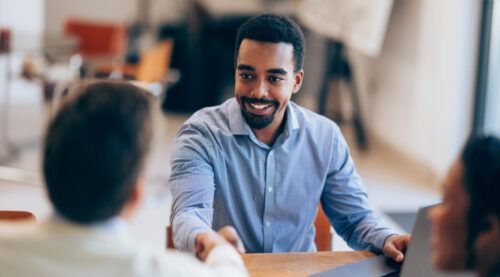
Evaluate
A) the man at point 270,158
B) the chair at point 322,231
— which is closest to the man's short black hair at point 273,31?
the man at point 270,158

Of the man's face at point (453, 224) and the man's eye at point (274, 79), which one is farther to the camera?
the man's eye at point (274, 79)

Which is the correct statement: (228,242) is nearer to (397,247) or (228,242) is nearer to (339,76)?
(397,247)

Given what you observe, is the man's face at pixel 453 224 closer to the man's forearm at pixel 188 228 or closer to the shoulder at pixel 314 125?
the man's forearm at pixel 188 228

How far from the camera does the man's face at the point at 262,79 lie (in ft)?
6.07

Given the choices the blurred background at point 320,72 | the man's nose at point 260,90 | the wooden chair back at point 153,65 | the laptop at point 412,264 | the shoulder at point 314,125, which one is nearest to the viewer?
the laptop at point 412,264

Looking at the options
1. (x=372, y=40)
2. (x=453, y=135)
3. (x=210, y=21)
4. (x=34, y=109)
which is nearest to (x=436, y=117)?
(x=453, y=135)

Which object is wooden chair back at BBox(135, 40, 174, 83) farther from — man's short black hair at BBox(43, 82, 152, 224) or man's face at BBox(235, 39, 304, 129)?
man's short black hair at BBox(43, 82, 152, 224)

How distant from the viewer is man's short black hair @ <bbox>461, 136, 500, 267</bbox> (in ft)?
3.28

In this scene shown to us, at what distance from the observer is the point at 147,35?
7.14 m

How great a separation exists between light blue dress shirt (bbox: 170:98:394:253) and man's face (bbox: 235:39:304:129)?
44 millimetres

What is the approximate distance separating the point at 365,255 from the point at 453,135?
3.00 metres

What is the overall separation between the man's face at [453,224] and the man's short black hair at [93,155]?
44cm

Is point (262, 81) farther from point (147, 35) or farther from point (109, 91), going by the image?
point (147, 35)

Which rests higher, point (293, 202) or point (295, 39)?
point (295, 39)
